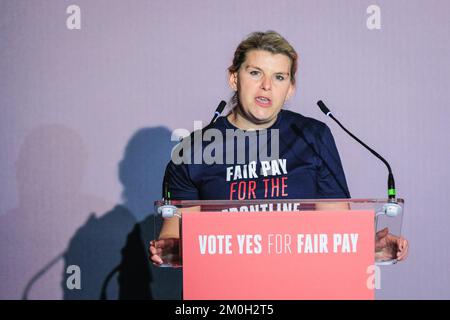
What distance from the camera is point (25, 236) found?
3.14 meters

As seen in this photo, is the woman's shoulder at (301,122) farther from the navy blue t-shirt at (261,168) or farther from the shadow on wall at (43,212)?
the shadow on wall at (43,212)

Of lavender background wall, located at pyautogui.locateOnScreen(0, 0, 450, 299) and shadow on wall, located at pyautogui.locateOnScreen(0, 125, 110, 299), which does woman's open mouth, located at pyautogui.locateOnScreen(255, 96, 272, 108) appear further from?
shadow on wall, located at pyautogui.locateOnScreen(0, 125, 110, 299)

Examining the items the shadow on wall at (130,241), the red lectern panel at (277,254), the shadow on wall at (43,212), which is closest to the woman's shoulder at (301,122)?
the shadow on wall at (130,241)

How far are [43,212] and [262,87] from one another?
1.36m

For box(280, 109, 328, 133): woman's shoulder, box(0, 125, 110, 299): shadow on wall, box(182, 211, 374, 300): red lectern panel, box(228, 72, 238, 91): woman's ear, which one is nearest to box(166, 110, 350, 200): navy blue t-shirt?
box(280, 109, 328, 133): woman's shoulder

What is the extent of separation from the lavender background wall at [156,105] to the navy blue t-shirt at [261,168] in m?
0.64

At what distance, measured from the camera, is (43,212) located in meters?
3.12

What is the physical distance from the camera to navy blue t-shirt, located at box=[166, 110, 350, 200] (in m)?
2.27

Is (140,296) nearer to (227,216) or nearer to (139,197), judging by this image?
(139,197)

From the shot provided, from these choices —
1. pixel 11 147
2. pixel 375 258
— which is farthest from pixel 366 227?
pixel 11 147

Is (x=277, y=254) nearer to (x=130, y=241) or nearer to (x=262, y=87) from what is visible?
(x=262, y=87)

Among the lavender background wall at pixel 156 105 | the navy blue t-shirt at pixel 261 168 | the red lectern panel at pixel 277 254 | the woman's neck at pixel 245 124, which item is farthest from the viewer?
the lavender background wall at pixel 156 105

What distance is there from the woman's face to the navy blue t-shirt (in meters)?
0.06

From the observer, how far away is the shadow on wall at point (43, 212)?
3.09 m
